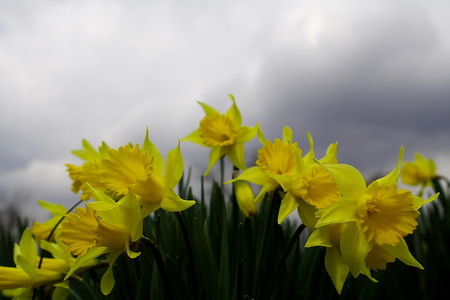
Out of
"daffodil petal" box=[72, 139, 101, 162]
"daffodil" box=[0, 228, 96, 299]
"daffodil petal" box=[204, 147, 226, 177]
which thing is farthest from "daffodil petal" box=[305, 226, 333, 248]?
"daffodil petal" box=[72, 139, 101, 162]

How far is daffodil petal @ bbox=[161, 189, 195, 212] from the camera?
1.28m

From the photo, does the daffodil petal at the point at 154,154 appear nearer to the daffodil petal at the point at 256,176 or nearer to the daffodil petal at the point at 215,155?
the daffodil petal at the point at 256,176

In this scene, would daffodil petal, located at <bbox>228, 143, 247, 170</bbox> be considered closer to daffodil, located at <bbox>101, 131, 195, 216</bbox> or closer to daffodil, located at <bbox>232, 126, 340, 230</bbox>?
daffodil, located at <bbox>232, 126, 340, 230</bbox>

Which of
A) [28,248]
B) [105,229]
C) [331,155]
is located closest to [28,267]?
[28,248]

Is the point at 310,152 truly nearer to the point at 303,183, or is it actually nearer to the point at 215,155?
the point at 303,183

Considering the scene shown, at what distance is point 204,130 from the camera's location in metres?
2.16

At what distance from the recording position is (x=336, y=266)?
4.34 ft

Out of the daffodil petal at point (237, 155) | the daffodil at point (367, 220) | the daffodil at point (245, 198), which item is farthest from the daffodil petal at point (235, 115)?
the daffodil at point (367, 220)

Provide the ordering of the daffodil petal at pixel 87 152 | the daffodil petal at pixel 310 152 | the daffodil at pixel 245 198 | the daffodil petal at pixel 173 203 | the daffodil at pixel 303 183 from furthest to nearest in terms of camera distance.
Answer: the daffodil petal at pixel 87 152, the daffodil at pixel 245 198, the daffodil petal at pixel 310 152, the daffodil at pixel 303 183, the daffodil petal at pixel 173 203

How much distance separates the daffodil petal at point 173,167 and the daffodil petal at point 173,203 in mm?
48

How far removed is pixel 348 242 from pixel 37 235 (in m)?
1.76

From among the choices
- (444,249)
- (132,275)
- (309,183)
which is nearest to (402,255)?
(309,183)

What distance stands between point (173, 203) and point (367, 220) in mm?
626

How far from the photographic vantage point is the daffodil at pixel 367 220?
1.20 meters
